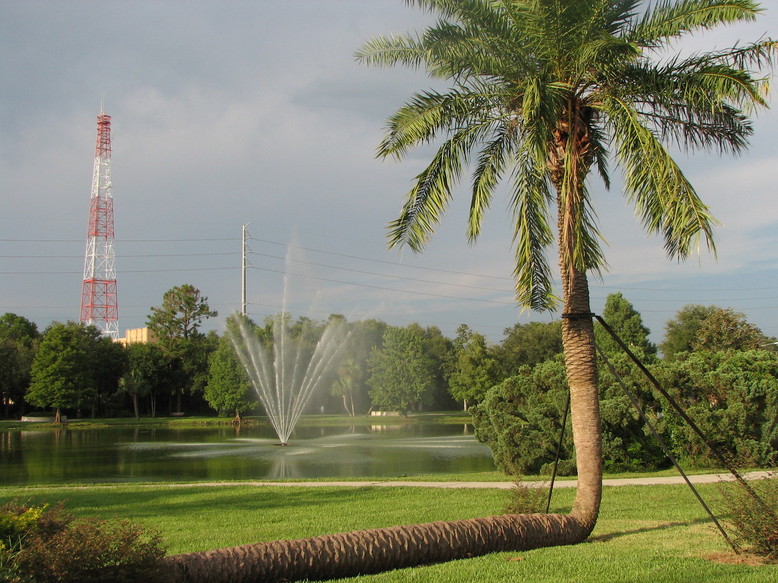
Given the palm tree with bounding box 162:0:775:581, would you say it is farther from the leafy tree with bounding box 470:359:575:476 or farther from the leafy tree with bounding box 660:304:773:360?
the leafy tree with bounding box 660:304:773:360

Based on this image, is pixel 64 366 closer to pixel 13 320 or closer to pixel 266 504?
pixel 13 320

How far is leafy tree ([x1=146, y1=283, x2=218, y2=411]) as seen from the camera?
→ 234 ft

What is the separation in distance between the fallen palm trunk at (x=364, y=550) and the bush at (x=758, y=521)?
1.84m

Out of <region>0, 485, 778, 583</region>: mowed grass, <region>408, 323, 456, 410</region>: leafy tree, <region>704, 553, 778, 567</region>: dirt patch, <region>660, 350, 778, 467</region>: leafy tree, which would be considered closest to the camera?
<region>0, 485, 778, 583</region>: mowed grass

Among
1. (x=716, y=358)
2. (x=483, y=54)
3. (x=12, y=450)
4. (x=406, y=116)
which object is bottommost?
(x=12, y=450)

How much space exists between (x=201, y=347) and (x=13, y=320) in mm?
23104

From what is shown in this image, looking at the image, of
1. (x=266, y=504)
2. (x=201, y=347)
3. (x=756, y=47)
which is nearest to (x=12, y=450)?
(x=266, y=504)

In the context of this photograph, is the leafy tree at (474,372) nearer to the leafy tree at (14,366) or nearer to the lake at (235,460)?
the lake at (235,460)

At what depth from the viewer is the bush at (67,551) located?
499cm

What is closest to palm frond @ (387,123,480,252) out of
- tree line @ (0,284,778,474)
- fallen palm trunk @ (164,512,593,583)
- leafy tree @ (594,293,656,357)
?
fallen palm trunk @ (164,512,593,583)

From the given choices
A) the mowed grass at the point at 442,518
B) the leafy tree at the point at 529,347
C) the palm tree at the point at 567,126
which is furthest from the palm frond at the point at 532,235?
the leafy tree at the point at 529,347

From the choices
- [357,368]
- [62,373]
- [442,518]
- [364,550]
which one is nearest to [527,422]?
[442,518]

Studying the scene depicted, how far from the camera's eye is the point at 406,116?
9.64m

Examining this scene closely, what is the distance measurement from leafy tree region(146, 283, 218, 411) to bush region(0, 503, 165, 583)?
65.7 metres
